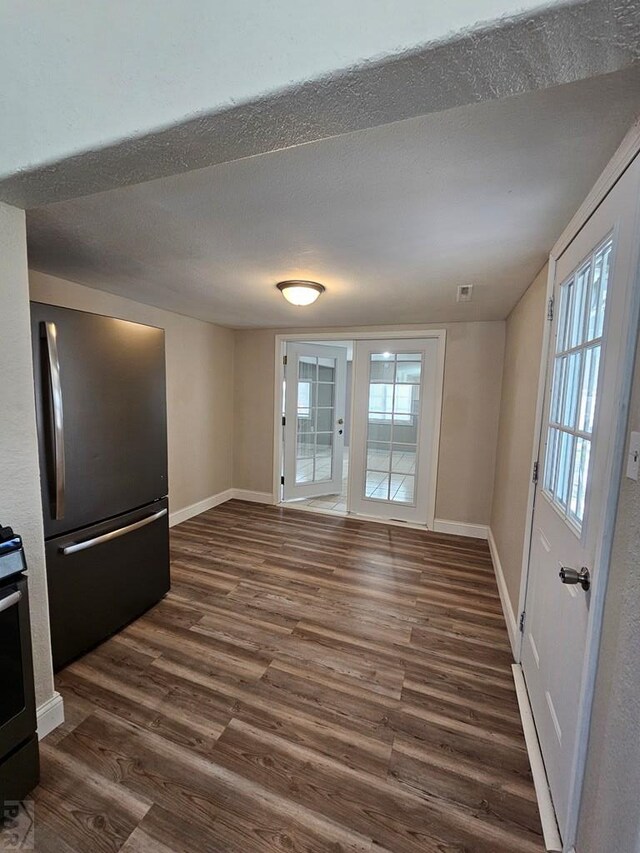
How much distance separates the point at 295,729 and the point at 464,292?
2740 mm

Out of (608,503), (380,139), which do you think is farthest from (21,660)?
(380,139)

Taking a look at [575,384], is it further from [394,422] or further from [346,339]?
[346,339]

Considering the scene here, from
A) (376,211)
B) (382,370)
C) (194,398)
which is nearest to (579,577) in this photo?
(376,211)

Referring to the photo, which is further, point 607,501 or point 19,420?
point 19,420

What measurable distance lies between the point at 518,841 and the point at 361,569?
1811mm

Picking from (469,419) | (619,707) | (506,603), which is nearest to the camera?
(619,707)

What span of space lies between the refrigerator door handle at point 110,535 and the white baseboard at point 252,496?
2.22 metres

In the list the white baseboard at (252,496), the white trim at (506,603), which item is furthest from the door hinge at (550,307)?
the white baseboard at (252,496)

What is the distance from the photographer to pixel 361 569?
2.96 metres

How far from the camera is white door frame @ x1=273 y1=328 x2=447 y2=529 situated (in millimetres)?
3664

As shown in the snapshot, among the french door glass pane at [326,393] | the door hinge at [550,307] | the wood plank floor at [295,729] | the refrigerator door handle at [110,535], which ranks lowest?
the wood plank floor at [295,729]

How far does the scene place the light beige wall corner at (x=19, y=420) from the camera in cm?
125

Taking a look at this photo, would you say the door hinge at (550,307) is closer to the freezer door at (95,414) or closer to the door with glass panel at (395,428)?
the door with glass panel at (395,428)

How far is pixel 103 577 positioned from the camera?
6.52ft
